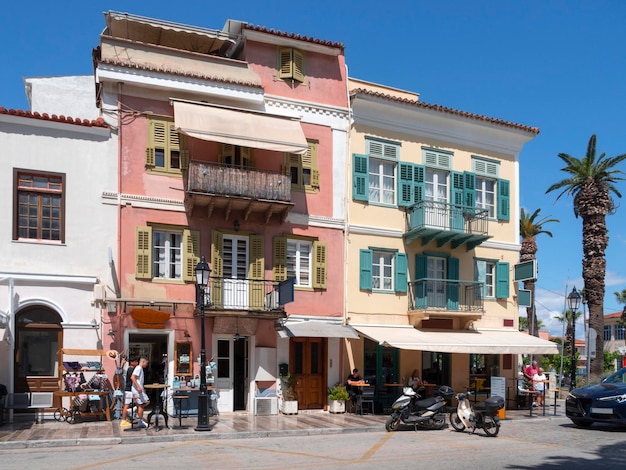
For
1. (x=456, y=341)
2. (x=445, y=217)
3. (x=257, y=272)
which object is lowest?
(x=456, y=341)

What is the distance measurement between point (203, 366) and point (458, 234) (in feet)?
35.6

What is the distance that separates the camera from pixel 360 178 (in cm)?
2398

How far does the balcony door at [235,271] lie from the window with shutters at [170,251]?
3.29ft

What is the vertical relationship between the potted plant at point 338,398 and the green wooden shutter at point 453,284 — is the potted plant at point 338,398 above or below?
below

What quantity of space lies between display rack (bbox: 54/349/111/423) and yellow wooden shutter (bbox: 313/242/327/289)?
22.9 feet

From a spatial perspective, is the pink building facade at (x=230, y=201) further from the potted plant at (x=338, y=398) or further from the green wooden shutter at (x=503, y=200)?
the green wooden shutter at (x=503, y=200)

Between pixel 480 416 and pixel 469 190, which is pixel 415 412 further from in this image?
pixel 469 190

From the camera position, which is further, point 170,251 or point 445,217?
point 445,217

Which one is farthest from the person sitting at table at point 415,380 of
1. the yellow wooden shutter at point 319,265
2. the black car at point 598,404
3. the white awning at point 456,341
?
the black car at point 598,404

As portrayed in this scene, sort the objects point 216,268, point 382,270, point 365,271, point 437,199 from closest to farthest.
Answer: point 216,268
point 365,271
point 382,270
point 437,199

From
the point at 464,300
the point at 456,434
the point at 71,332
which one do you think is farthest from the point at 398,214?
the point at 71,332

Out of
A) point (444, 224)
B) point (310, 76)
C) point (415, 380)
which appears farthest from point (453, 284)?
point (310, 76)

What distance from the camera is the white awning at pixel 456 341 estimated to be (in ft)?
73.3

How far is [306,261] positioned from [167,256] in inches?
176
